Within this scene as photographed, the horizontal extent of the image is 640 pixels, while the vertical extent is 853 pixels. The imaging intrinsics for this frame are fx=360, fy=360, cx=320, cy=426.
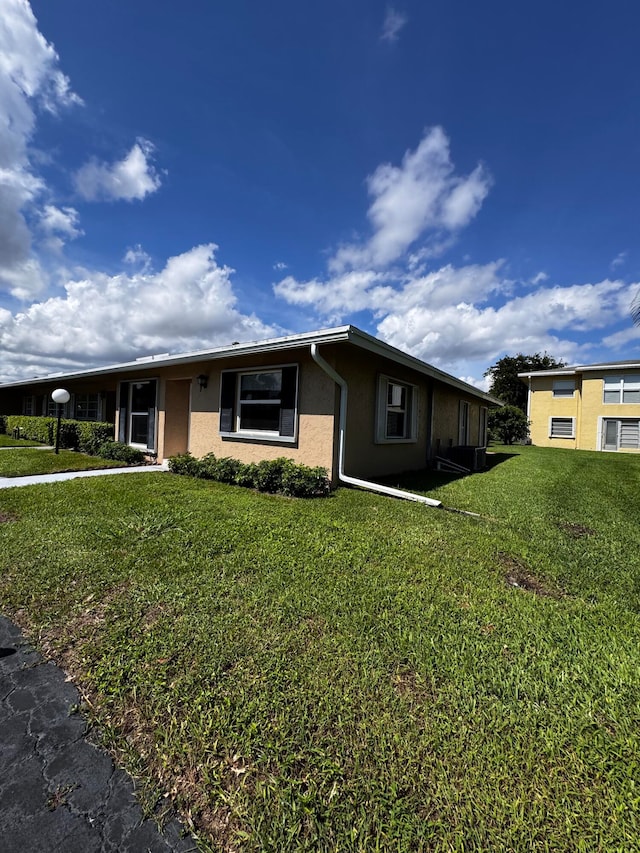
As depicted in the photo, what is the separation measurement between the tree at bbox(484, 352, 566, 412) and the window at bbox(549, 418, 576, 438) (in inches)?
464

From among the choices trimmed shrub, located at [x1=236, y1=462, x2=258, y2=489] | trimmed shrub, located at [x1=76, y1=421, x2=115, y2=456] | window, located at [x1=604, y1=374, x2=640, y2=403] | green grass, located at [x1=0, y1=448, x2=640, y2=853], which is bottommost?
green grass, located at [x1=0, y1=448, x2=640, y2=853]

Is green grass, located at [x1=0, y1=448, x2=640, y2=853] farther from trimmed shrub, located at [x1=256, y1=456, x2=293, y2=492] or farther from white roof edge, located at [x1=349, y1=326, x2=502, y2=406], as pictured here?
white roof edge, located at [x1=349, y1=326, x2=502, y2=406]

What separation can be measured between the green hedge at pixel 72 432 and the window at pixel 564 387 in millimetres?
24482

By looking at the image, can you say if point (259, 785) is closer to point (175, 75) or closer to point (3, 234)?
point (175, 75)

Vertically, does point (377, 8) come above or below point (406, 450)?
above

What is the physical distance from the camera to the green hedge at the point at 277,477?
20.2 feet

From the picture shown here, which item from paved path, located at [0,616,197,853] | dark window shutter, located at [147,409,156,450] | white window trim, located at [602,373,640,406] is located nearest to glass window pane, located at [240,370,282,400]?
dark window shutter, located at [147,409,156,450]

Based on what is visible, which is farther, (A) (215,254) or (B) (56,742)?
(A) (215,254)

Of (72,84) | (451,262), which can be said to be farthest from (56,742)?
(451,262)

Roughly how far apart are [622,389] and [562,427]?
3.77 m

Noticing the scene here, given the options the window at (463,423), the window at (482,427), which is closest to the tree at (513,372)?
the window at (482,427)

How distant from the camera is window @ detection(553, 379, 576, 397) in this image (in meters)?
22.3

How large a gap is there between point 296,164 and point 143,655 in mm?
10435

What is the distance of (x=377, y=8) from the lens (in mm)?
6102
